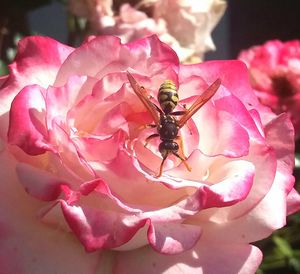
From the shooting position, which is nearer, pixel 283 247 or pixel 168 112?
pixel 168 112

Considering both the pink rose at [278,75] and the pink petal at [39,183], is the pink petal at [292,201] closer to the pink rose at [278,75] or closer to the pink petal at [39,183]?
the pink petal at [39,183]

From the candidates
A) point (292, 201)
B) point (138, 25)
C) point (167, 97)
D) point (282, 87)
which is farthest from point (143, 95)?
point (282, 87)

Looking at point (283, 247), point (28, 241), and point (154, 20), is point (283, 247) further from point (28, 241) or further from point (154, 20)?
point (28, 241)

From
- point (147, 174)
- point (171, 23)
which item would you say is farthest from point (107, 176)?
Result: point (171, 23)

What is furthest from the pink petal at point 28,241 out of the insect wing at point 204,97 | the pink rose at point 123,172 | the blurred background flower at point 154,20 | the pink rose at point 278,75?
the pink rose at point 278,75

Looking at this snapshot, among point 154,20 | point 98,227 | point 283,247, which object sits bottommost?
point 283,247

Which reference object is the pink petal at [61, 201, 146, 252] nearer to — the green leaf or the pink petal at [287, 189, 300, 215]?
the pink petal at [287, 189, 300, 215]
